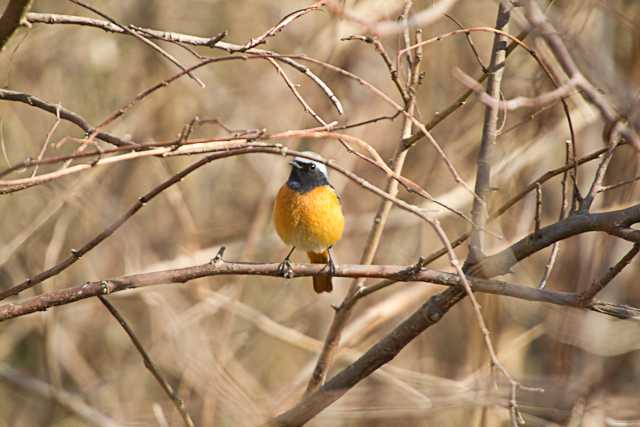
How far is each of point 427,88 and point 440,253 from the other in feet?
13.9

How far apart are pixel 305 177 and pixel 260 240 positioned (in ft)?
4.65

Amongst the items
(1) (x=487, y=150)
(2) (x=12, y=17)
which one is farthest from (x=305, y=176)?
(2) (x=12, y=17)

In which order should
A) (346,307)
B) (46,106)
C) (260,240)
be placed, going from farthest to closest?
(260,240) → (346,307) → (46,106)

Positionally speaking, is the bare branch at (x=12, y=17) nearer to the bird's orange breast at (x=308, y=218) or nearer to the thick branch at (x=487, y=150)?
the thick branch at (x=487, y=150)

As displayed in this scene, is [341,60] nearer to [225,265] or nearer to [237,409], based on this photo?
[237,409]

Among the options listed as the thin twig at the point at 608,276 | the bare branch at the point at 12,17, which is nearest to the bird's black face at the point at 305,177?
the thin twig at the point at 608,276

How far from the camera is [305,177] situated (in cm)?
478

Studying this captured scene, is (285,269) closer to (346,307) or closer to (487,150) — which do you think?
(346,307)

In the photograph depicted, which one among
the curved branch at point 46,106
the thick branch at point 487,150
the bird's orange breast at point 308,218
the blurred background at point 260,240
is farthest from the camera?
the blurred background at point 260,240

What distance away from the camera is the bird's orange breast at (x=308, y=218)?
4.66 meters

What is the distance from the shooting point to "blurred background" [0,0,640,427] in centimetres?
485

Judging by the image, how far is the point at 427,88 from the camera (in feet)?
23.4

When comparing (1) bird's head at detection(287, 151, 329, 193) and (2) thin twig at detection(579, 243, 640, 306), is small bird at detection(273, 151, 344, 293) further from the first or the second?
(2) thin twig at detection(579, 243, 640, 306)

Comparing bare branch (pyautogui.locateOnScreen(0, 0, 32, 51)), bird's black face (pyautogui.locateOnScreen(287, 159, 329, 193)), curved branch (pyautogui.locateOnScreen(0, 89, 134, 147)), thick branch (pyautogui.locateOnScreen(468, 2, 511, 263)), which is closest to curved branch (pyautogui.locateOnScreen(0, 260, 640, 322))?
thick branch (pyautogui.locateOnScreen(468, 2, 511, 263))
